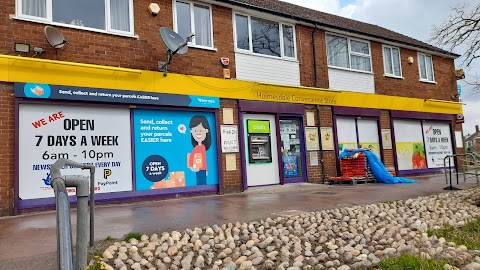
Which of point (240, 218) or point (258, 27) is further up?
point (258, 27)

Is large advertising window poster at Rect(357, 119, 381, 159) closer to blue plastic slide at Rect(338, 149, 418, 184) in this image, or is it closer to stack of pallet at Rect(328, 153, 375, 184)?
blue plastic slide at Rect(338, 149, 418, 184)

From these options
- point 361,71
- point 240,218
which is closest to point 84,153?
point 240,218

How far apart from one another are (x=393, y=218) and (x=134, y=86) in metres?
6.34

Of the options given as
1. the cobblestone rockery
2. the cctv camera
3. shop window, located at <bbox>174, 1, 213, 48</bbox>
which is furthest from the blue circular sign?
the cobblestone rockery

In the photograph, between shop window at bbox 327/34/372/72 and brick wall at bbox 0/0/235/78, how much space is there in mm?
4348

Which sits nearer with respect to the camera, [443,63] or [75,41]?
[75,41]

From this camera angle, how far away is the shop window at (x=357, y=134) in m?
13.2

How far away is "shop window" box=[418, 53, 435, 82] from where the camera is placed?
54.7ft

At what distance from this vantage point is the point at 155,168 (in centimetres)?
920

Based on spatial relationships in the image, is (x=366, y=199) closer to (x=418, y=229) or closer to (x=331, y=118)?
(x=418, y=229)

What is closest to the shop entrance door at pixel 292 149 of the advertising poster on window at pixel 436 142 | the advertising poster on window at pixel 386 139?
the advertising poster on window at pixel 386 139

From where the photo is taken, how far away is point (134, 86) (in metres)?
8.96

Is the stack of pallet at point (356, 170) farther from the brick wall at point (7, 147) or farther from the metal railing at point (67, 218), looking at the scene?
the metal railing at point (67, 218)

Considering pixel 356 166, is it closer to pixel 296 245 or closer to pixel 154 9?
pixel 154 9
